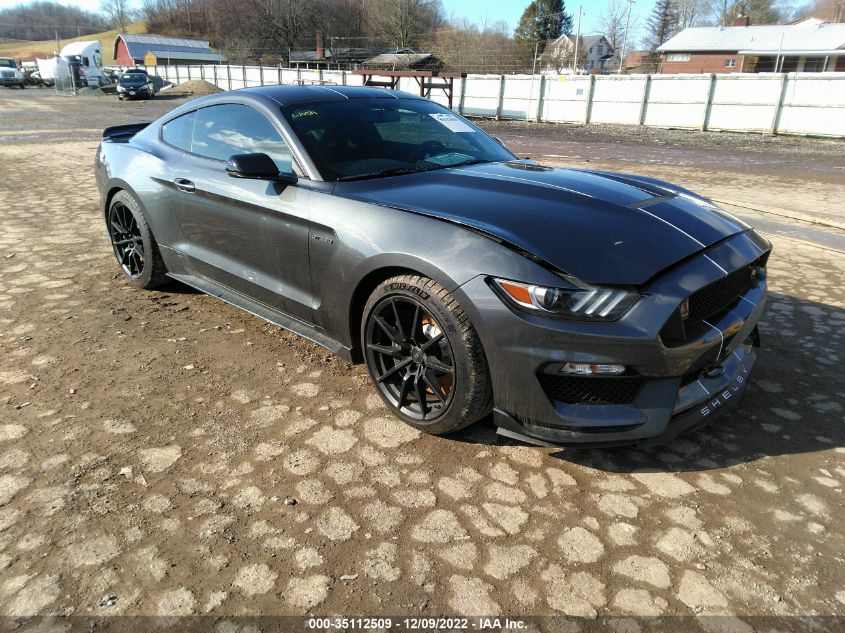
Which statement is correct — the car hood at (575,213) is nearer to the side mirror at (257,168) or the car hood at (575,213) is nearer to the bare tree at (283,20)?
the side mirror at (257,168)

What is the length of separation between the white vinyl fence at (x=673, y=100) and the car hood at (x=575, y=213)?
16.8 meters

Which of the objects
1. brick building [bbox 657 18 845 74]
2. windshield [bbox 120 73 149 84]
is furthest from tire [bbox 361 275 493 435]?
brick building [bbox 657 18 845 74]

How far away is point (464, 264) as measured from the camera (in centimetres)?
247

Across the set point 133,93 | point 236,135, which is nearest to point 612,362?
point 236,135

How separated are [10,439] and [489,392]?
2252 millimetres

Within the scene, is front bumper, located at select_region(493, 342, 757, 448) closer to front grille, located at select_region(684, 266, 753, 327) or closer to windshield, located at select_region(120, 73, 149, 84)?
front grille, located at select_region(684, 266, 753, 327)

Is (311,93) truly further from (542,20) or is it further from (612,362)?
(542,20)

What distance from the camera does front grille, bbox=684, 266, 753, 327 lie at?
8.15ft

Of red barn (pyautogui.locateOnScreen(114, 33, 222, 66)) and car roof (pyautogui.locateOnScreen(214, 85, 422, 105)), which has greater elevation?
red barn (pyautogui.locateOnScreen(114, 33, 222, 66))

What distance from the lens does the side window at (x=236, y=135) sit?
3387 millimetres

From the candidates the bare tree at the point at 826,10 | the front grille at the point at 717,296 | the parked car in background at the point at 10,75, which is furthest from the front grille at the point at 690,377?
the bare tree at the point at 826,10

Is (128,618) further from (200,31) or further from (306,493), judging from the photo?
(200,31)

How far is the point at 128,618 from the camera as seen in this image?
73.2 inches

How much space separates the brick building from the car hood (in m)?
57.7
